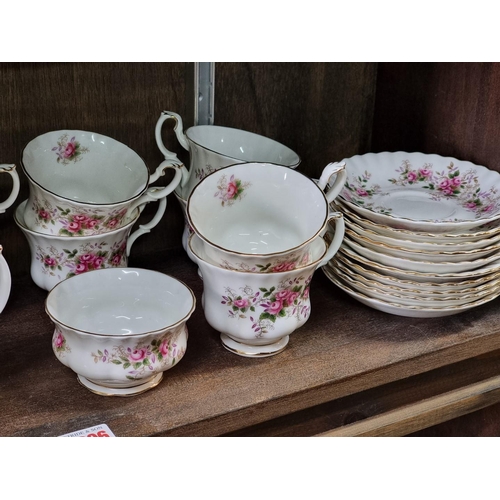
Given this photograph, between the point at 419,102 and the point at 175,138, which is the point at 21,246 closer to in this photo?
the point at 175,138

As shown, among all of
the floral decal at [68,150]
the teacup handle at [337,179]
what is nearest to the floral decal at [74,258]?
the floral decal at [68,150]

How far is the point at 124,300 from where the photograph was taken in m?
0.92

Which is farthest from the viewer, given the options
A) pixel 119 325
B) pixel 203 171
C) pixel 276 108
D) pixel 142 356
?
pixel 276 108

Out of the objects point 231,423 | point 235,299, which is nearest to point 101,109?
point 235,299

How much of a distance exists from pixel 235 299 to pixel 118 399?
166 millimetres

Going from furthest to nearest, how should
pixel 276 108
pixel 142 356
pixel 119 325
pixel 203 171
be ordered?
pixel 276 108
pixel 203 171
pixel 119 325
pixel 142 356

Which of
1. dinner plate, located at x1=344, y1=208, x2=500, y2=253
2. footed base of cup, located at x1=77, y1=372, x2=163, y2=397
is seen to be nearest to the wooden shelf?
footed base of cup, located at x1=77, y1=372, x2=163, y2=397

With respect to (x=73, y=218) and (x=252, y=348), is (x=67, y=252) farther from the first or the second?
(x=252, y=348)

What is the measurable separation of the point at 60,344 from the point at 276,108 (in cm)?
50

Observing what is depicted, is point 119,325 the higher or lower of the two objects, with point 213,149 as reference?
lower

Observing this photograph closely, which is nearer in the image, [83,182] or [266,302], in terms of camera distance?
[266,302]

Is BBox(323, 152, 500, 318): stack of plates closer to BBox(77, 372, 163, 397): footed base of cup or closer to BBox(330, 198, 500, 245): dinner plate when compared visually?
BBox(330, 198, 500, 245): dinner plate

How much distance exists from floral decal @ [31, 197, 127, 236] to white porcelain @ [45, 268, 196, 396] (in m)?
0.07

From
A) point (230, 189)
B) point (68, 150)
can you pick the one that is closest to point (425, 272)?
point (230, 189)
